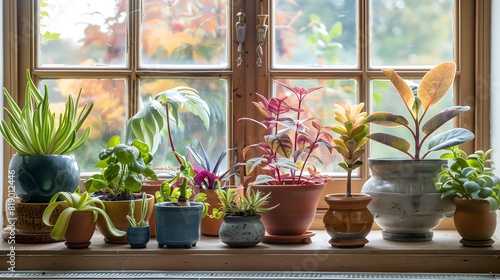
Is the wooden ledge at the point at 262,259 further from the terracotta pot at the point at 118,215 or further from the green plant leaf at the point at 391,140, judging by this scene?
the green plant leaf at the point at 391,140

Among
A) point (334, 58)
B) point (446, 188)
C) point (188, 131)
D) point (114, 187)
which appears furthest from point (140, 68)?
point (446, 188)

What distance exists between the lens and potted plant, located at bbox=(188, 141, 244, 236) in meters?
2.25

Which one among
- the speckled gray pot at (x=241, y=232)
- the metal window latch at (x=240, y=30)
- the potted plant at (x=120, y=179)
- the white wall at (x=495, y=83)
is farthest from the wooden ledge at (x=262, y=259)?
the metal window latch at (x=240, y=30)

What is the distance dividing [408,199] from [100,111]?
1.12 m

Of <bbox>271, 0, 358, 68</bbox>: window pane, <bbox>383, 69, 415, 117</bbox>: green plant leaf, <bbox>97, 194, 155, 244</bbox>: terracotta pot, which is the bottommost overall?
<bbox>97, 194, 155, 244</bbox>: terracotta pot

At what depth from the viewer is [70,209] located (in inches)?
80.4

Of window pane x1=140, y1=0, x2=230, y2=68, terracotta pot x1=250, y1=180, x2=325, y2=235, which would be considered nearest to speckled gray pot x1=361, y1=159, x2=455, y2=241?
terracotta pot x1=250, y1=180, x2=325, y2=235

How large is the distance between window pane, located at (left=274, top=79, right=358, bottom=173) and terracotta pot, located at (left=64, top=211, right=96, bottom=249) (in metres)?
0.80

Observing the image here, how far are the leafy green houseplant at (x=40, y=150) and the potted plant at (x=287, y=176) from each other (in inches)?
22.6

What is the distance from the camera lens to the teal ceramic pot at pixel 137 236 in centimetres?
207

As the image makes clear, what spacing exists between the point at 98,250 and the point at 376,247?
0.84 metres

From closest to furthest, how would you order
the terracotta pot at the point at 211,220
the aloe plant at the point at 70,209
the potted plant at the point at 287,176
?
the aloe plant at the point at 70,209 < the potted plant at the point at 287,176 < the terracotta pot at the point at 211,220

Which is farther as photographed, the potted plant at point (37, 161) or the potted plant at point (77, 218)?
the potted plant at point (37, 161)

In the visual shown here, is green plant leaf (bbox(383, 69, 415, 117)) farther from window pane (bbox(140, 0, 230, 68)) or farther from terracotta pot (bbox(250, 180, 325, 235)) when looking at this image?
window pane (bbox(140, 0, 230, 68))
